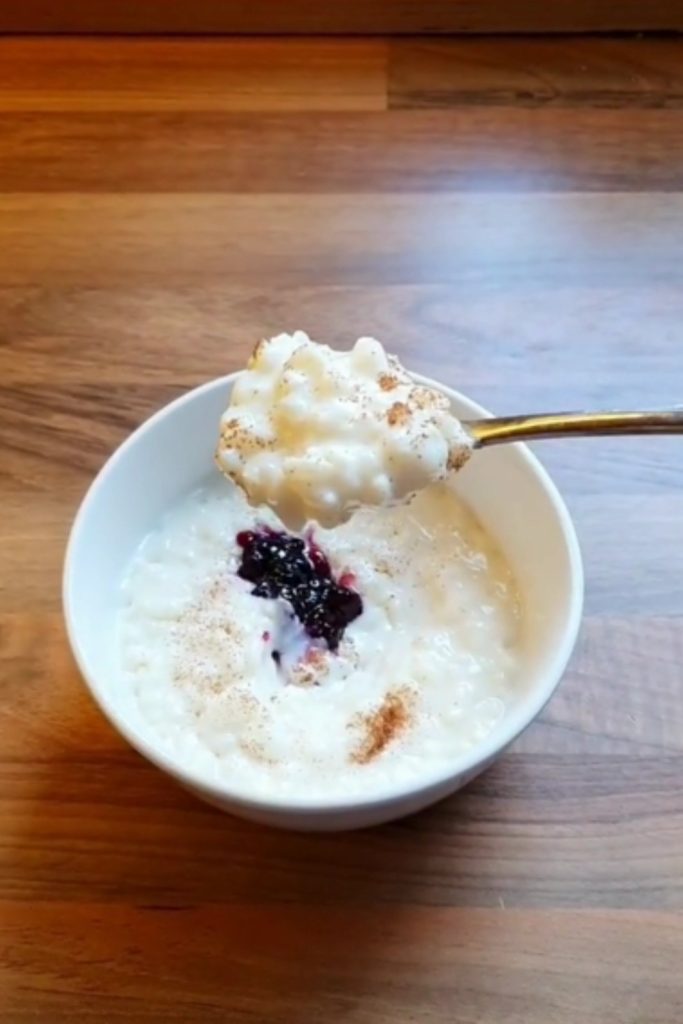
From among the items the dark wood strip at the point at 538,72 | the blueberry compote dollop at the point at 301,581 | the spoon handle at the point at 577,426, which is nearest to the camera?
the spoon handle at the point at 577,426

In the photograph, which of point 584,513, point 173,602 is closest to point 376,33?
point 584,513

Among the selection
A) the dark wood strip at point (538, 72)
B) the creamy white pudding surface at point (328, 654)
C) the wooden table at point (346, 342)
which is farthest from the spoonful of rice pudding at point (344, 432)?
the dark wood strip at point (538, 72)

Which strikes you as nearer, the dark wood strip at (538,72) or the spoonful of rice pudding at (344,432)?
the spoonful of rice pudding at (344,432)

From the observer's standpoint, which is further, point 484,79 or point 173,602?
point 484,79

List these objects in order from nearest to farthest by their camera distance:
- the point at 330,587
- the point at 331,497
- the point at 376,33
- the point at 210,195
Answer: the point at 331,497 < the point at 330,587 < the point at 210,195 < the point at 376,33

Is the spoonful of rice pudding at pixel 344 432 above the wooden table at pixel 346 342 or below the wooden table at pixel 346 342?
above

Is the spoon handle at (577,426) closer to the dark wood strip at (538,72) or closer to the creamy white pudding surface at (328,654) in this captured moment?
the creamy white pudding surface at (328,654)

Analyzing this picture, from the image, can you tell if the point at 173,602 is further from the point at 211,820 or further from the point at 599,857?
the point at 599,857
